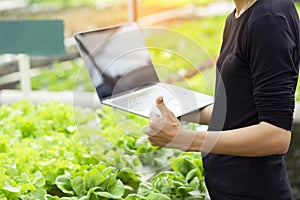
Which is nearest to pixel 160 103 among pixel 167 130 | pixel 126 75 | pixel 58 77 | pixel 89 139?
pixel 167 130

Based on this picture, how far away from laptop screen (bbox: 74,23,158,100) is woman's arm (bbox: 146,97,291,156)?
13.1 inches

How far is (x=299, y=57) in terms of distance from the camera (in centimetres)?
111

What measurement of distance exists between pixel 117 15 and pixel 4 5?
0.83 metres

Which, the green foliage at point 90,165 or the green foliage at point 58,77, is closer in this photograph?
the green foliage at point 90,165

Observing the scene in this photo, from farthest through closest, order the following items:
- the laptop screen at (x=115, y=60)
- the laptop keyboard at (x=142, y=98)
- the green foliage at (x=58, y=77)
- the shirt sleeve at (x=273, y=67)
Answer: the green foliage at (x=58, y=77) → the laptop screen at (x=115, y=60) → the laptop keyboard at (x=142, y=98) → the shirt sleeve at (x=273, y=67)

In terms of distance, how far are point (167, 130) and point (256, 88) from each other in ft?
0.64

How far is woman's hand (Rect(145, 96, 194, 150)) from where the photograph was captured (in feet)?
3.55

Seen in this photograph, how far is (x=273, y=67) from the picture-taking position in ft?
3.35

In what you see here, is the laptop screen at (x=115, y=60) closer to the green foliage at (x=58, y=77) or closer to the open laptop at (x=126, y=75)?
the open laptop at (x=126, y=75)

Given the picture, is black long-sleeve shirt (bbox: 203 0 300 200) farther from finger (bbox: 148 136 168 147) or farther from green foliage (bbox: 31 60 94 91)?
green foliage (bbox: 31 60 94 91)

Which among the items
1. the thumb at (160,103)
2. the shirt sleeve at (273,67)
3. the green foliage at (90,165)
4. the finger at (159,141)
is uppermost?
the shirt sleeve at (273,67)

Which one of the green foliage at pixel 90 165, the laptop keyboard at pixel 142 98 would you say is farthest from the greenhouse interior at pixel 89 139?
the laptop keyboard at pixel 142 98

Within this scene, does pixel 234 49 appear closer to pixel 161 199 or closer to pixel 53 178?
pixel 161 199

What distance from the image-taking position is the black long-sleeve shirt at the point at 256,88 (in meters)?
1.03
